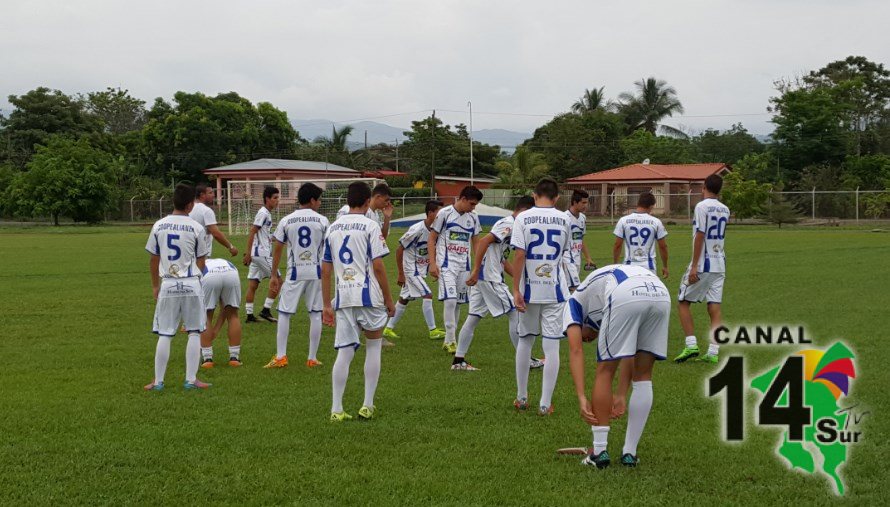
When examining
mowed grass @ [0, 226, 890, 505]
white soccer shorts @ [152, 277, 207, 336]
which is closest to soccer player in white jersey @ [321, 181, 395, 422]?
mowed grass @ [0, 226, 890, 505]

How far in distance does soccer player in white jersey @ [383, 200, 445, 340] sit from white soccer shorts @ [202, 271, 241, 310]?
2551 millimetres

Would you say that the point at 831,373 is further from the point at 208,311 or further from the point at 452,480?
the point at 208,311

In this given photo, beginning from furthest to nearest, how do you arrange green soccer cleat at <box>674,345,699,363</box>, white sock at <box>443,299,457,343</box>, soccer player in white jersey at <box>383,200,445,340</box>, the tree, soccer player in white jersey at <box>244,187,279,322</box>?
1. the tree
2. soccer player in white jersey at <box>244,187,279,322</box>
3. soccer player in white jersey at <box>383,200,445,340</box>
4. white sock at <box>443,299,457,343</box>
5. green soccer cleat at <box>674,345,699,363</box>

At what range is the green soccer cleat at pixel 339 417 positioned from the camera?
7.38 metres

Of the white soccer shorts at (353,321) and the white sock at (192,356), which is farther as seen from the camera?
the white sock at (192,356)

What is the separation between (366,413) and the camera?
24.4ft

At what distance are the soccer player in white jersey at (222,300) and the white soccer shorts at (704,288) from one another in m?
5.68

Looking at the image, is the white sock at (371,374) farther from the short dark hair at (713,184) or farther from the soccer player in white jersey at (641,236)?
the short dark hair at (713,184)

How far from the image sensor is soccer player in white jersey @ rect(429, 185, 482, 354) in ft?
35.1

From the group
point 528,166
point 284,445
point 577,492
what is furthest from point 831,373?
point 528,166

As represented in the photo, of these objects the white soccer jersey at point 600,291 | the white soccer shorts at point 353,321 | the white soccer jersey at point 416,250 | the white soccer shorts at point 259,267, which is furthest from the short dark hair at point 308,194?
the white soccer jersey at point 600,291

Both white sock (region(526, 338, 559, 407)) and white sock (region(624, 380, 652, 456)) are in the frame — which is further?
white sock (region(526, 338, 559, 407))

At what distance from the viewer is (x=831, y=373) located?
577 cm

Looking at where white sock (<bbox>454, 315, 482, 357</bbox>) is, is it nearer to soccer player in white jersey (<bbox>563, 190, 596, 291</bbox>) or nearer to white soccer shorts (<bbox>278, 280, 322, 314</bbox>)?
white soccer shorts (<bbox>278, 280, 322, 314</bbox>)
